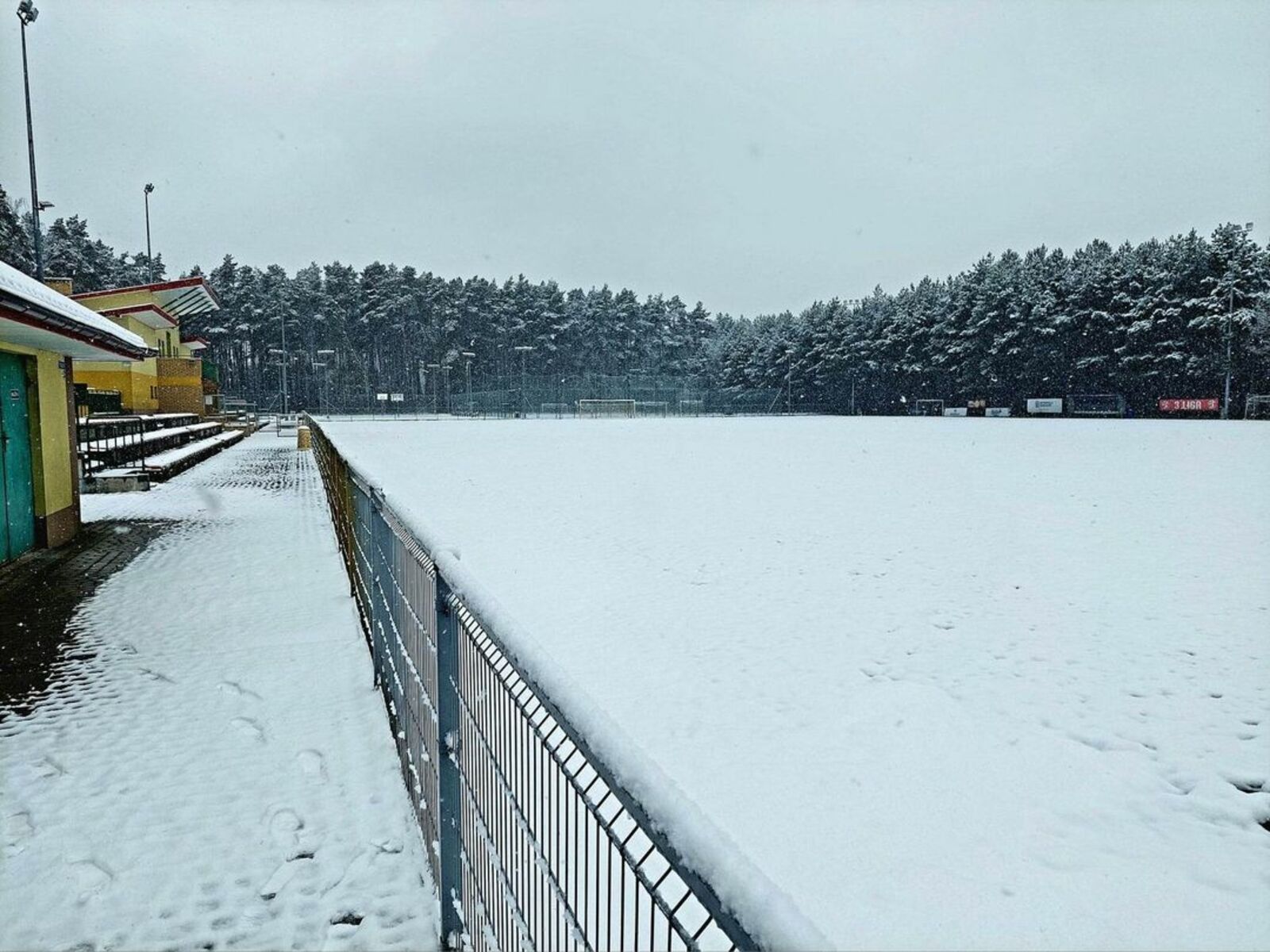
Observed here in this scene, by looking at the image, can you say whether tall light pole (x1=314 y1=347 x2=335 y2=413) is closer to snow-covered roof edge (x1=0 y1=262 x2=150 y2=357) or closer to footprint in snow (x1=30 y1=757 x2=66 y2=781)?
snow-covered roof edge (x1=0 y1=262 x2=150 y2=357)

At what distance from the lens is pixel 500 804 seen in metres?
2.12

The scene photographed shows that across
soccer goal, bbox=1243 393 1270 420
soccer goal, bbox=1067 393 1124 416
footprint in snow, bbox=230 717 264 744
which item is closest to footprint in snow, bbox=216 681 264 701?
footprint in snow, bbox=230 717 264 744

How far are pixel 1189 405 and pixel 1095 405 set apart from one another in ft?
23.8

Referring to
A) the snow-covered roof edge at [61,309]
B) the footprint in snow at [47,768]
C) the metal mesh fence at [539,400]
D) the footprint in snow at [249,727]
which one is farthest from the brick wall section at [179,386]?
the footprint in snow at [47,768]

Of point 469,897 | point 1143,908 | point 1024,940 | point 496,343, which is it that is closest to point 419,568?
point 469,897

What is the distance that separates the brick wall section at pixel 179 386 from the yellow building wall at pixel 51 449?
98.4 feet

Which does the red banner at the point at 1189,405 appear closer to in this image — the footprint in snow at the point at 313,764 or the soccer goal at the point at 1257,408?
the soccer goal at the point at 1257,408

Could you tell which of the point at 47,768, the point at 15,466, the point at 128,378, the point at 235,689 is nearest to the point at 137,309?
the point at 128,378

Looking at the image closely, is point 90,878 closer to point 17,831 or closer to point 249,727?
point 17,831

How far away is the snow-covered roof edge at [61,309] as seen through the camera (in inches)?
278

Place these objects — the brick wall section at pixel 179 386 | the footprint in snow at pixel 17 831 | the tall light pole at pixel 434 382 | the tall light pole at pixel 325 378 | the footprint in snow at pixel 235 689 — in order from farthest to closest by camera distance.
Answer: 1. the tall light pole at pixel 325 378
2. the tall light pole at pixel 434 382
3. the brick wall section at pixel 179 386
4. the footprint in snow at pixel 235 689
5. the footprint in snow at pixel 17 831

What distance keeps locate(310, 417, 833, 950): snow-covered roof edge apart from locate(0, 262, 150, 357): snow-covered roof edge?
697 centimetres

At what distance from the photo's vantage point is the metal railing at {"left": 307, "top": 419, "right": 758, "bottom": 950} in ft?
4.38

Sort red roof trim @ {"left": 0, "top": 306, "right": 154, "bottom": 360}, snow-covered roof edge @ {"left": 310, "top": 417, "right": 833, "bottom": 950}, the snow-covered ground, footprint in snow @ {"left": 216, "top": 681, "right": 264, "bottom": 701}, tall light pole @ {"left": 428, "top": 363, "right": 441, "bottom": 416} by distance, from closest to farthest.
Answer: snow-covered roof edge @ {"left": 310, "top": 417, "right": 833, "bottom": 950}
the snow-covered ground
footprint in snow @ {"left": 216, "top": 681, "right": 264, "bottom": 701}
red roof trim @ {"left": 0, "top": 306, "right": 154, "bottom": 360}
tall light pole @ {"left": 428, "top": 363, "right": 441, "bottom": 416}
